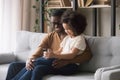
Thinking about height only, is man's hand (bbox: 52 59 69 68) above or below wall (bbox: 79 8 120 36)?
below

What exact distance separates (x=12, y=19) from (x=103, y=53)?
5.62 feet

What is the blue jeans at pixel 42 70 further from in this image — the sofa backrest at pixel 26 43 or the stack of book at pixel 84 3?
the stack of book at pixel 84 3

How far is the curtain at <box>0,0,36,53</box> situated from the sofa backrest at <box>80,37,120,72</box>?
1500mm

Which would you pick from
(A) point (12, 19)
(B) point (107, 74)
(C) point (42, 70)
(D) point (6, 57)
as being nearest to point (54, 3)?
(A) point (12, 19)

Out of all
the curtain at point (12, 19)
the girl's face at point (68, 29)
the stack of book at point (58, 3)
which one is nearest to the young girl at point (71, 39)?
the girl's face at point (68, 29)

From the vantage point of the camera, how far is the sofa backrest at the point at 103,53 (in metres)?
2.65

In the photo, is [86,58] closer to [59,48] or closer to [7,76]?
[59,48]

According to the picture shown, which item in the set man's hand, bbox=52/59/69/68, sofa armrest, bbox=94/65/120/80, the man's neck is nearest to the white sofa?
sofa armrest, bbox=94/65/120/80

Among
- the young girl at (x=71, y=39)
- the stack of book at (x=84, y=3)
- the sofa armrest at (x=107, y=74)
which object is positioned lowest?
the sofa armrest at (x=107, y=74)

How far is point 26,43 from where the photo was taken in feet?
10.8

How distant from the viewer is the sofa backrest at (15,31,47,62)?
A: 3.19 metres

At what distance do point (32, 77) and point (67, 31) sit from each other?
0.55 meters

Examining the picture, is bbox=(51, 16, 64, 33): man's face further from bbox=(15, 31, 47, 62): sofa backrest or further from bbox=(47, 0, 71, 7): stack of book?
bbox=(47, 0, 71, 7): stack of book

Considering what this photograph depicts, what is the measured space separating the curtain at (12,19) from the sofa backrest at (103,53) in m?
1.50
